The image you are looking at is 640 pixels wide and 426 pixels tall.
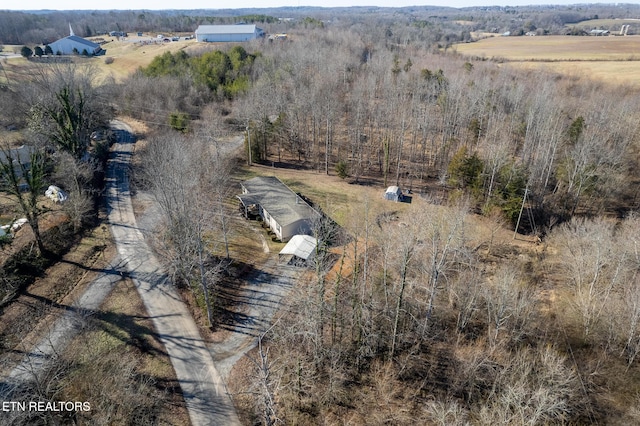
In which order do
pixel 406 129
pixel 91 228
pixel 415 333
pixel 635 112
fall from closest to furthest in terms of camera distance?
pixel 415 333, pixel 91 228, pixel 635 112, pixel 406 129

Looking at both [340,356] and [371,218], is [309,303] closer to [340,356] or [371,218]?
[340,356]

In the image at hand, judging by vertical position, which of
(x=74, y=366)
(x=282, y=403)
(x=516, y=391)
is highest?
(x=516, y=391)

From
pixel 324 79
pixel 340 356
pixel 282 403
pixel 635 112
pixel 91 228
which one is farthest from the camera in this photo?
pixel 324 79

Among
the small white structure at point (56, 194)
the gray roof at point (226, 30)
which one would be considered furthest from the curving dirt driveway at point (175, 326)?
the gray roof at point (226, 30)

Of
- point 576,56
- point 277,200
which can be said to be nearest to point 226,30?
point 576,56

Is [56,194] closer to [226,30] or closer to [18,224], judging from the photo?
[18,224]

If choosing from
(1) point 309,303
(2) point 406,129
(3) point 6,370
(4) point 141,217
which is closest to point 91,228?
(4) point 141,217

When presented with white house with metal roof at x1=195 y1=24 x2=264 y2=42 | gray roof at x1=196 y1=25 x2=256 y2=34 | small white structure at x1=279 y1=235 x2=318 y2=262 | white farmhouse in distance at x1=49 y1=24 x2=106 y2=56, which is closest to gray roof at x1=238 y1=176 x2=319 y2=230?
small white structure at x1=279 y1=235 x2=318 y2=262

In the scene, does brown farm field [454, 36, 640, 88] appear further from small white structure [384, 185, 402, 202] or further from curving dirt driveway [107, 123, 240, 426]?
curving dirt driveway [107, 123, 240, 426]
